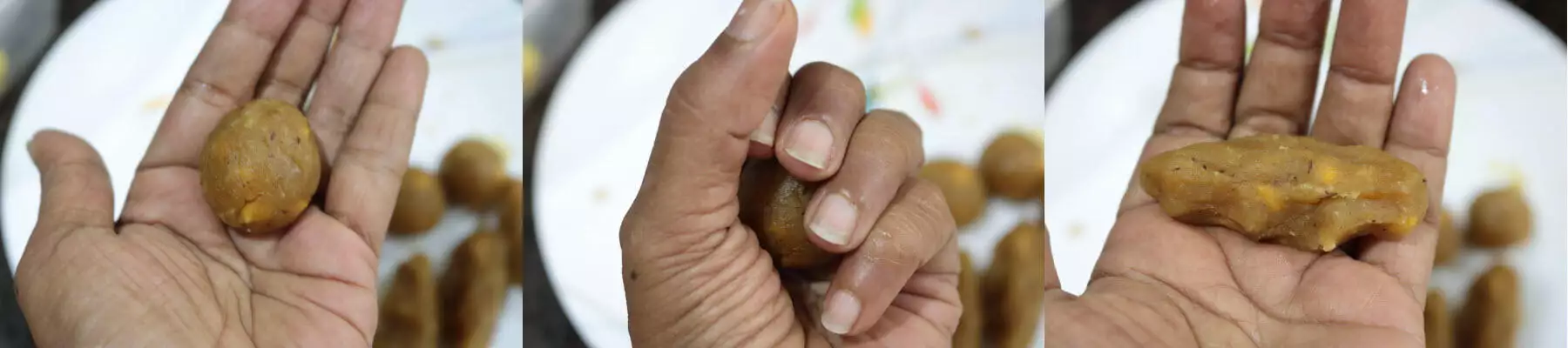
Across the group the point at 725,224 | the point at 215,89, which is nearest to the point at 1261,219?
the point at 725,224

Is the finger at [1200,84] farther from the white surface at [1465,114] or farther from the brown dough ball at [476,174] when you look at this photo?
the brown dough ball at [476,174]

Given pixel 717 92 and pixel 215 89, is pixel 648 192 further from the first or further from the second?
pixel 215 89

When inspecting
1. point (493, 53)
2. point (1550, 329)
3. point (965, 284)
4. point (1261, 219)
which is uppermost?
point (493, 53)

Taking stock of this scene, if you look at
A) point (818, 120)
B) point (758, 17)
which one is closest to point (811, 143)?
point (818, 120)

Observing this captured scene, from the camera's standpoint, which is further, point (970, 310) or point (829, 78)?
point (970, 310)

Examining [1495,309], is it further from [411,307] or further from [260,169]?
[260,169]
